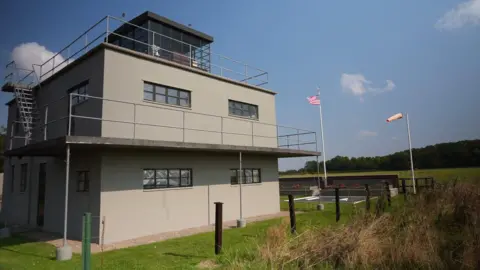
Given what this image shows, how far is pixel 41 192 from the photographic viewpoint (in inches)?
571

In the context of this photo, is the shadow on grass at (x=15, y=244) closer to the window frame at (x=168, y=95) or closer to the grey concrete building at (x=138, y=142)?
the grey concrete building at (x=138, y=142)

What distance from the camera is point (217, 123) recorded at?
51.0 feet

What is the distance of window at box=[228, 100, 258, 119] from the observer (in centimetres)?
1660

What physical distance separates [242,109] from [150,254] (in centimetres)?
971

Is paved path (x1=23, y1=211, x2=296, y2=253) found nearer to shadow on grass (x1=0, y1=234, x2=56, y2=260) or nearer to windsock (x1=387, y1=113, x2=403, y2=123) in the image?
shadow on grass (x1=0, y1=234, x2=56, y2=260)

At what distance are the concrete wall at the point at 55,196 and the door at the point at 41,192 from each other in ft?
1.01

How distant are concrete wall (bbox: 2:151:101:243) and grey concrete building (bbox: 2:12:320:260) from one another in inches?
1.6

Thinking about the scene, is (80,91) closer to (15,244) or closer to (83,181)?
(83,181)

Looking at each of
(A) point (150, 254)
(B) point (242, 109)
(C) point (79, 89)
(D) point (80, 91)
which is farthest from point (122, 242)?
(B) point (242, 109)

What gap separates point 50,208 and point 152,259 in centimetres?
749

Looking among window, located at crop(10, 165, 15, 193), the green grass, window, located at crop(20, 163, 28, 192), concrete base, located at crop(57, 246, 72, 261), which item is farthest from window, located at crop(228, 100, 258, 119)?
window, located at crop(10, 165, 15, 193)

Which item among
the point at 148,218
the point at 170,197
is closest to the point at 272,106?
the point at 170,197

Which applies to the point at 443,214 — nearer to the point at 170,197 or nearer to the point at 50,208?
the point at 170,197

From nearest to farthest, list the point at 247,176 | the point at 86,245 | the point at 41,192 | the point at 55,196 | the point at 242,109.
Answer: the point at 86,245, the point at 55,196, the point at 41,192, the point at 247,176, the point at 242,109
